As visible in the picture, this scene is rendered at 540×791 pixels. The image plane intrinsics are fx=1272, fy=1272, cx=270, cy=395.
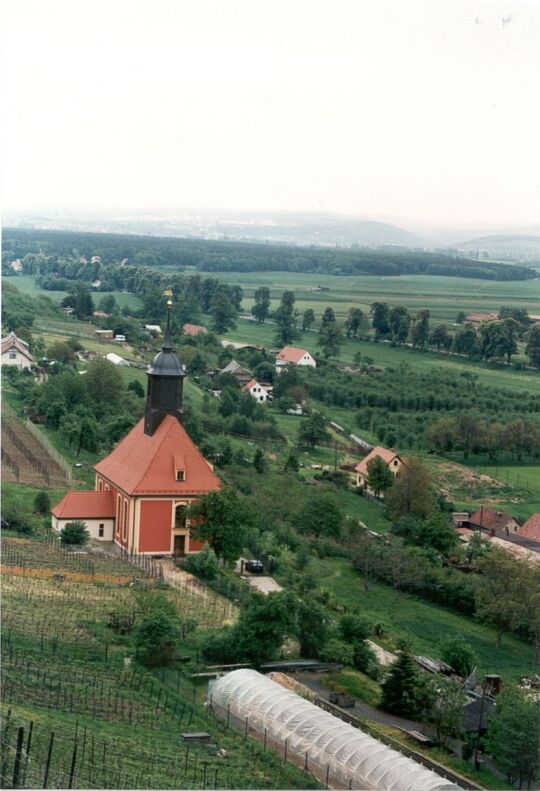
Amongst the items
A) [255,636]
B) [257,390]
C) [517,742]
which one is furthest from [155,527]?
[257,390]

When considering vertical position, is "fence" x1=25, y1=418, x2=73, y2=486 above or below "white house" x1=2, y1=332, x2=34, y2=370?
below

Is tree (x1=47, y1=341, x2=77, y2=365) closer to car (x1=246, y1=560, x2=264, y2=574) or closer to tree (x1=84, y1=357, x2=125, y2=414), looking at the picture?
tree (x1=84, y1=357, x2=125, y2=414)

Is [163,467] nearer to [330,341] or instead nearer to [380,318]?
[330,341]

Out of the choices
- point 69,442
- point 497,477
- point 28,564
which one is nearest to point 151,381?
point 28,564

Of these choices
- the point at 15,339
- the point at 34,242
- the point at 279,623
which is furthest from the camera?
the point at 34,242

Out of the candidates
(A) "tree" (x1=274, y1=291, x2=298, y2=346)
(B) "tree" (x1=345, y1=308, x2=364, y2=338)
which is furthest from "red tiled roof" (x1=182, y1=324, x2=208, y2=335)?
(B) "tree" (x1=345, y1=308, x2=364, y2=338)

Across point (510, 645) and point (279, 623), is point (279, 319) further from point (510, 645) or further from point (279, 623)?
point (279, 623)
